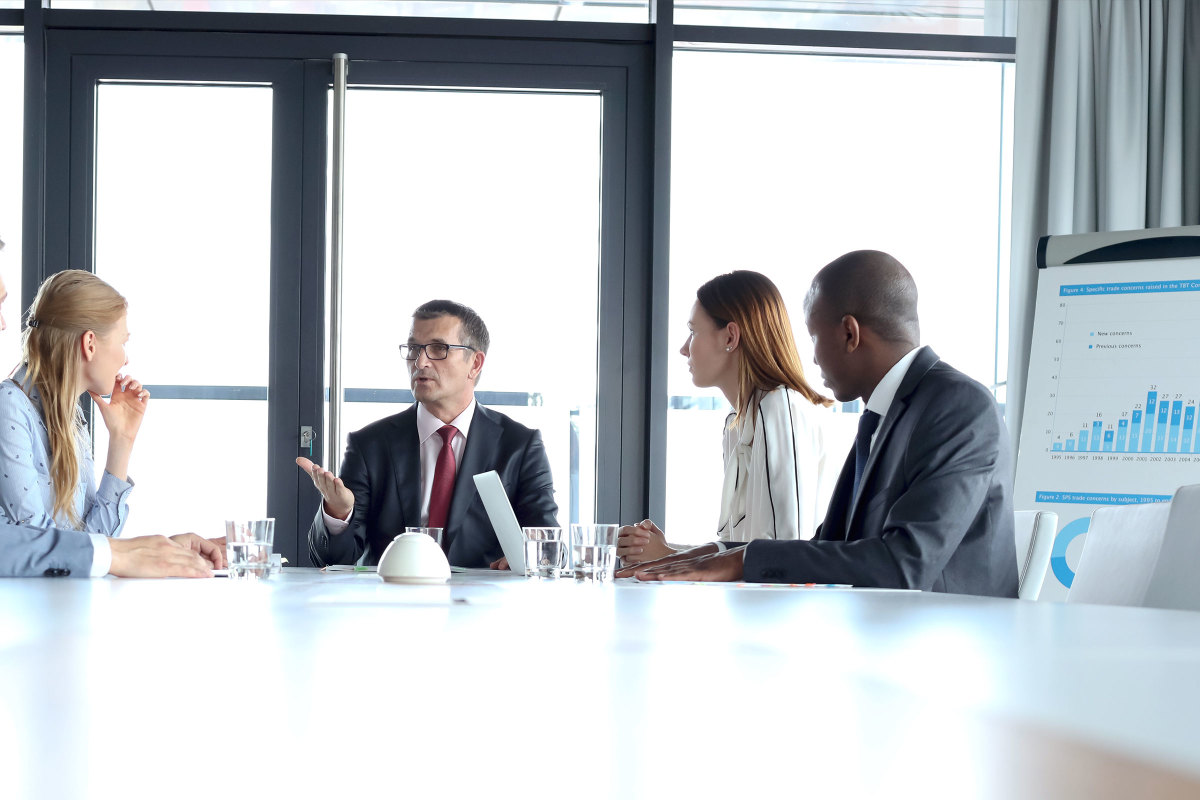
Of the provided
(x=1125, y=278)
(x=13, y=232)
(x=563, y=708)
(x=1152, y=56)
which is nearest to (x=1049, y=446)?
(x=1125, y=278)

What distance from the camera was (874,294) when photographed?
224cm

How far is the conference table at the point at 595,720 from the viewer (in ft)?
0.52

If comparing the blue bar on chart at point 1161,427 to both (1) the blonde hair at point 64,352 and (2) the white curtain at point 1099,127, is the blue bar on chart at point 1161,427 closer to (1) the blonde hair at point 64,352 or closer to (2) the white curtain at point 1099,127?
(2) the white curtain at point 1099,127

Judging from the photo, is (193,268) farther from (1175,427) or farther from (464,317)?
(1175,427)

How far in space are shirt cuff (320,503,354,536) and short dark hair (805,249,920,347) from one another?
135cm

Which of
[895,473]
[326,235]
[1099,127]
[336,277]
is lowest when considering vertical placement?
[895,473]

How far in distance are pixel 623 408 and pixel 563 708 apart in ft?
12.6

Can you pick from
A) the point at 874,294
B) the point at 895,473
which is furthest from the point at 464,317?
the point at 895,473

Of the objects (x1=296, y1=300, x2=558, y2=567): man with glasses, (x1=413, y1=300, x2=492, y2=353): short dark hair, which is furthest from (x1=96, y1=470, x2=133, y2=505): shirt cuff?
(x1=413, y1=300, x2=492, y2=353): short dark hair

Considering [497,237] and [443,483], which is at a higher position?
[497,237]

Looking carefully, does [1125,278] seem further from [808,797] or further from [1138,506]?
[808,797]

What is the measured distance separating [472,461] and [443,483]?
0.35 ft

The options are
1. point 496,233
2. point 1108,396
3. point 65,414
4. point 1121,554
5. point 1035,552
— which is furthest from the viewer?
point 496,233

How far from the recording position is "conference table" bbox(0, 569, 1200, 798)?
158 mm
